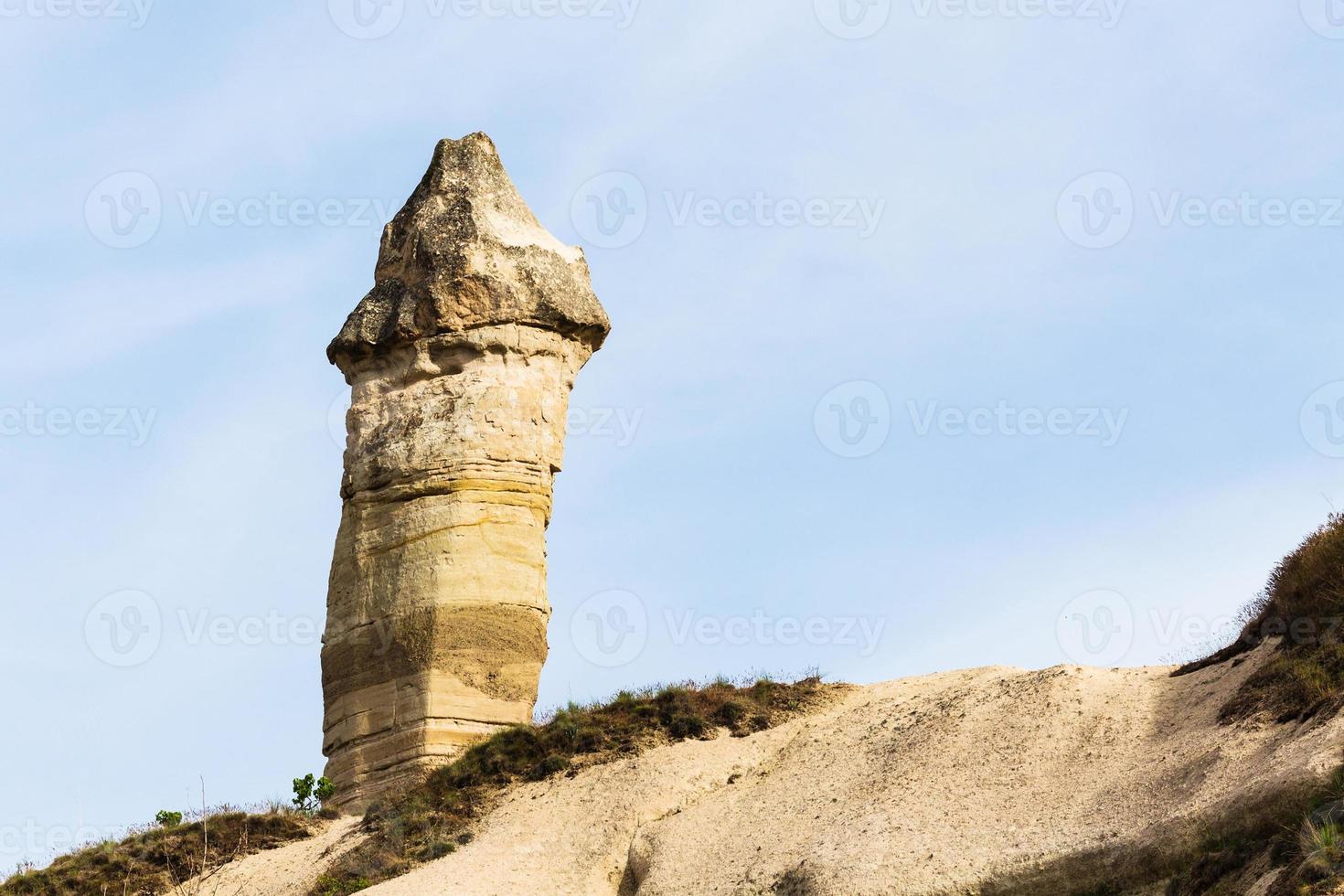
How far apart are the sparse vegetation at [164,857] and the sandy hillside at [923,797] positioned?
2.15ft

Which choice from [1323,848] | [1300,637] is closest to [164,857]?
[1300,637]

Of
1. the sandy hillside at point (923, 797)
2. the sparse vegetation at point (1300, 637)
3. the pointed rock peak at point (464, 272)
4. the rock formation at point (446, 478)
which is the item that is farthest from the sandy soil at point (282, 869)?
the sparse vegetation at point (1300, 637)

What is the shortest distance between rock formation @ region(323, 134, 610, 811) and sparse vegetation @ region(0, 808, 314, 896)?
0.99m

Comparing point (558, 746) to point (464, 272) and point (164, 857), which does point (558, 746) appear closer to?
point (164, 857)

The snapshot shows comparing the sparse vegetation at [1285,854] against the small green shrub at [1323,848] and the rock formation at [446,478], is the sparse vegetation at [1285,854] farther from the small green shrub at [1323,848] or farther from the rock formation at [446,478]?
the rock formation at [446,478]

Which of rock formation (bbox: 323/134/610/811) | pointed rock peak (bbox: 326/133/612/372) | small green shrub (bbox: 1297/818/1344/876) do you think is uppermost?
pointed rock peak (bbox: 326/133/612/372)

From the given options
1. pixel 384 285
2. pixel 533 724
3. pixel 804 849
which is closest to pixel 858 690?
pixel 533 724

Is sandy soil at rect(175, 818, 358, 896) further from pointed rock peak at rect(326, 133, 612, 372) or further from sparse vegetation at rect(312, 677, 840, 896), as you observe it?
pointed rock peak at rect(326, 133, 612, 372)

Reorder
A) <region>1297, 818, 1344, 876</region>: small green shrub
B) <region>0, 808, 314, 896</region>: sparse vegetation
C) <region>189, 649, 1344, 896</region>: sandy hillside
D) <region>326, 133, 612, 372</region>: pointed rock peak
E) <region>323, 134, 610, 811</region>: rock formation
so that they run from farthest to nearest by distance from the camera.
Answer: <region>326, 133, 612, 372</region>: pointed rock peak → <region>323, 134, 610, 811</region>: rock formation → <region>0, 808, 314, 896</region>: sparse vegetation → <region>189, 649, 1344, 896</region>: sandy hillside → <region>1297, 818, 1344, 876</region>: small green shrub

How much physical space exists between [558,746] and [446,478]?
13.8 feet

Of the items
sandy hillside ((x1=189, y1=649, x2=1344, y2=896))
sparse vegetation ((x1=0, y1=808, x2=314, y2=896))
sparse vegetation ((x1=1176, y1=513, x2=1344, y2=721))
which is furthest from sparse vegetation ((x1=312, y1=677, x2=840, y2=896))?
sparse vegetation ((x1=1176, y1=513, x2=1344, y2=721))

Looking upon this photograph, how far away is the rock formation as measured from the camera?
2367cm

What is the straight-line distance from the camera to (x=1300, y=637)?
17656 millimetres

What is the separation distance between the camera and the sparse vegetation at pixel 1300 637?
53.5 feet
